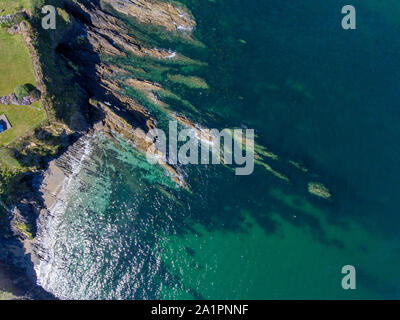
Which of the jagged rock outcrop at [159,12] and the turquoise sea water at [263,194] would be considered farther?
the jagged rock outcrop at [159,12]

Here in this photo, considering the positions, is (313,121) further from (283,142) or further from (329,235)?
(329,235)

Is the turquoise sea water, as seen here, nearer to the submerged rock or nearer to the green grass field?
the submerged rock

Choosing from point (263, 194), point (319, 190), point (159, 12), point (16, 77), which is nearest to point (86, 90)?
point (16, 77)

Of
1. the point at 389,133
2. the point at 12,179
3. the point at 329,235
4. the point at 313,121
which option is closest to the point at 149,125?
the point at 12,179

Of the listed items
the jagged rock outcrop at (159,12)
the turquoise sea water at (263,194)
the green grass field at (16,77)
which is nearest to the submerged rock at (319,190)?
the turquoise sea water at (263,194)

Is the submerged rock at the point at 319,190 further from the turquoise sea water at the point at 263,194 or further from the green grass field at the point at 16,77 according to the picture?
the green grass field at the point at 16,77

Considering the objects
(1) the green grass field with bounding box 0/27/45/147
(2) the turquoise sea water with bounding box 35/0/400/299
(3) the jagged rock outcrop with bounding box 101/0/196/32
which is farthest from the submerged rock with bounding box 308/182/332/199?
(1) the green grass field with bounding box 0/27/45/147
